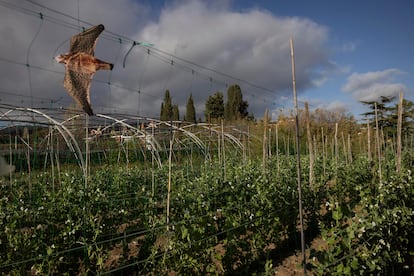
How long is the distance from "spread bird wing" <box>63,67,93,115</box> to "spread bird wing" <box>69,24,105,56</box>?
0.10 meters

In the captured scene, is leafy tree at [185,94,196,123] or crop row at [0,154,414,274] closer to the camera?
crop row at [0,154,414,274]

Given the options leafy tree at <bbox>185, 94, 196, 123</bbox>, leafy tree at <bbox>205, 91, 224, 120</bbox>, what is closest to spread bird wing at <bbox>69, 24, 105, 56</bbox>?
leafy tree at <bbox>205, 91, 224, 120</bbox>

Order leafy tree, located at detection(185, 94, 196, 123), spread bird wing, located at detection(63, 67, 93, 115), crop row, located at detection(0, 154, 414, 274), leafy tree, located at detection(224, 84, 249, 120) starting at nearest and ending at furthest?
spread bird wing, located at detection(63, 67, 93, 115)
crop row, located at detection(0, 154, 414, 274)
leafy tree, located at detection(224, 84, 249, 120)
leafy tree, located at detection(185, 94, 196, 123)

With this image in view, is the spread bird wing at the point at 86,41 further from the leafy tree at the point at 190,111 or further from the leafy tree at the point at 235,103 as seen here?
the leafy tree at the point at 190,111

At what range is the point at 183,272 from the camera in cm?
310

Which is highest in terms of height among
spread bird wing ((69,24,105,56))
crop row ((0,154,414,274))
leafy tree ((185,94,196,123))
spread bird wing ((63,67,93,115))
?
leafy tree ((185,94,196,123))

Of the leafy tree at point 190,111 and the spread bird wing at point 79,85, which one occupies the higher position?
the leafy tree at point 190,111

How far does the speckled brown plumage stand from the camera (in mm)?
1402

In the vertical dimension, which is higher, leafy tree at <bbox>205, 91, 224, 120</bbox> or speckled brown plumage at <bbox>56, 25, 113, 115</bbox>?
leafy tree at <bbox>205, 91, 224, 120</bbox>

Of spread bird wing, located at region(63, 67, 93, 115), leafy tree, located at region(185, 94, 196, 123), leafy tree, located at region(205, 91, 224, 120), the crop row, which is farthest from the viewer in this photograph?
Result: leafy tree, located at region(185, 94, 196, 123)

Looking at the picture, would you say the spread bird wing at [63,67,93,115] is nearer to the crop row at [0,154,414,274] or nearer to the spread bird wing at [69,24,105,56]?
the spread bird wing at [69,24,105,56]

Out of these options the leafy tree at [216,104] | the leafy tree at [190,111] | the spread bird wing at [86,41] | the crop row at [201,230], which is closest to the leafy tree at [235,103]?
the leafy tree at [216,104]

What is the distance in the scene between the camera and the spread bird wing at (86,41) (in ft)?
4.64

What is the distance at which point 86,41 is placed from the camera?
144 centimetres
